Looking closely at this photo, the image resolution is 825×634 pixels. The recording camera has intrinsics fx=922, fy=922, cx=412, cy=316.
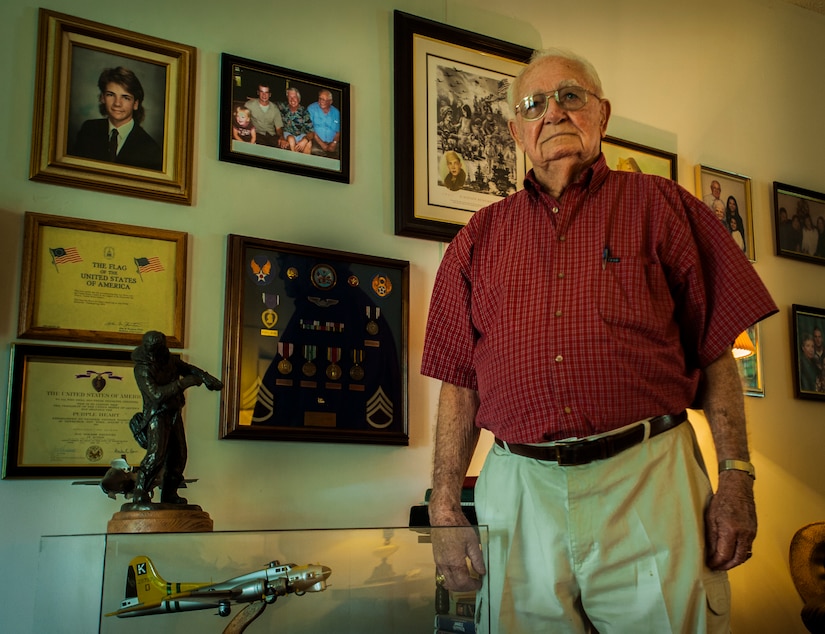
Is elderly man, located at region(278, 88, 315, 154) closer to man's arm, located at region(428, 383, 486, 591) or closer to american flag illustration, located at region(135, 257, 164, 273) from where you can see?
american flag illustration, located at region(135, 257, 164, 273)

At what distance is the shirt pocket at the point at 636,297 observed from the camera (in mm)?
1717

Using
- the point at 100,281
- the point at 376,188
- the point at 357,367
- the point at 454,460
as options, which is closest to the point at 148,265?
the point at 100,281

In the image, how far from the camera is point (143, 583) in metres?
1.30

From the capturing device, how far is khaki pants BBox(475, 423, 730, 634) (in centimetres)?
161

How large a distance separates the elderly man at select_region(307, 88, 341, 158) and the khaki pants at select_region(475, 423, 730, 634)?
1297 mm

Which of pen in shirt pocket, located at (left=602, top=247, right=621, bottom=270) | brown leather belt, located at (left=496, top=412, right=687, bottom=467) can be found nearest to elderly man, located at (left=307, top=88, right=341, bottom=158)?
pen in shirt pocket, located at (left=602, top=247, right=621, bottom=270)

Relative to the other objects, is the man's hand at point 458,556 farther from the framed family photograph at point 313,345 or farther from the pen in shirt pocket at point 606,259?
the framed family photograph at point 313,345

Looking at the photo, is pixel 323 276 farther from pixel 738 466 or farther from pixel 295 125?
pixel 738 466

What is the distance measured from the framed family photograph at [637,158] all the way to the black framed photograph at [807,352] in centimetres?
77

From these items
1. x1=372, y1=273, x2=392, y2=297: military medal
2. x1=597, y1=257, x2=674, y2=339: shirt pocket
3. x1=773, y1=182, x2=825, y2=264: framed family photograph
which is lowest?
x1=597, y1=257, x2=674, y2=339: shirt pocket

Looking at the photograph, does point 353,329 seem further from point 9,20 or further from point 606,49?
point 606,49

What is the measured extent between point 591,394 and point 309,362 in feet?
3.28

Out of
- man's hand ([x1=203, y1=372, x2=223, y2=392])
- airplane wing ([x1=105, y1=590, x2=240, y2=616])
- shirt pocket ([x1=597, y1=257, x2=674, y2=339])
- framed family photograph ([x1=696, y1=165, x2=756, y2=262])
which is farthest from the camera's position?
framed family photograph ([x1=696, y1=165, x2=756, y2=262])

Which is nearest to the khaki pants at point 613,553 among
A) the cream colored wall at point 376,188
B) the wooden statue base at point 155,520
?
the wooden statue base at point 155,520
